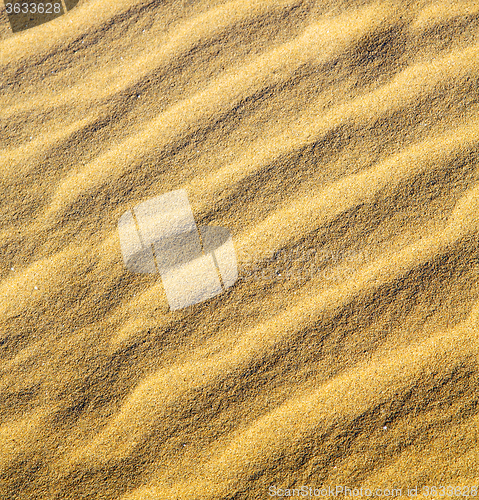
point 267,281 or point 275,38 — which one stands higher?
point 275,38

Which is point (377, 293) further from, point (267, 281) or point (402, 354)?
point (267, 281)

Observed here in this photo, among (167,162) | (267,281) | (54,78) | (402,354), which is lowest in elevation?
(402,354)

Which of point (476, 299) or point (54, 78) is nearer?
point (476, 299)

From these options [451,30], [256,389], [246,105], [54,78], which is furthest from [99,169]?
[451,30]

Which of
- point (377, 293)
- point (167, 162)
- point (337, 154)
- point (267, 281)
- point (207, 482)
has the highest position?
point (167, 162)

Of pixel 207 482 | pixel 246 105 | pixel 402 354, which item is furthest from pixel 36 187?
pixel 402 354

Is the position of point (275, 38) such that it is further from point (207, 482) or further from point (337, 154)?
point (207, 482)
